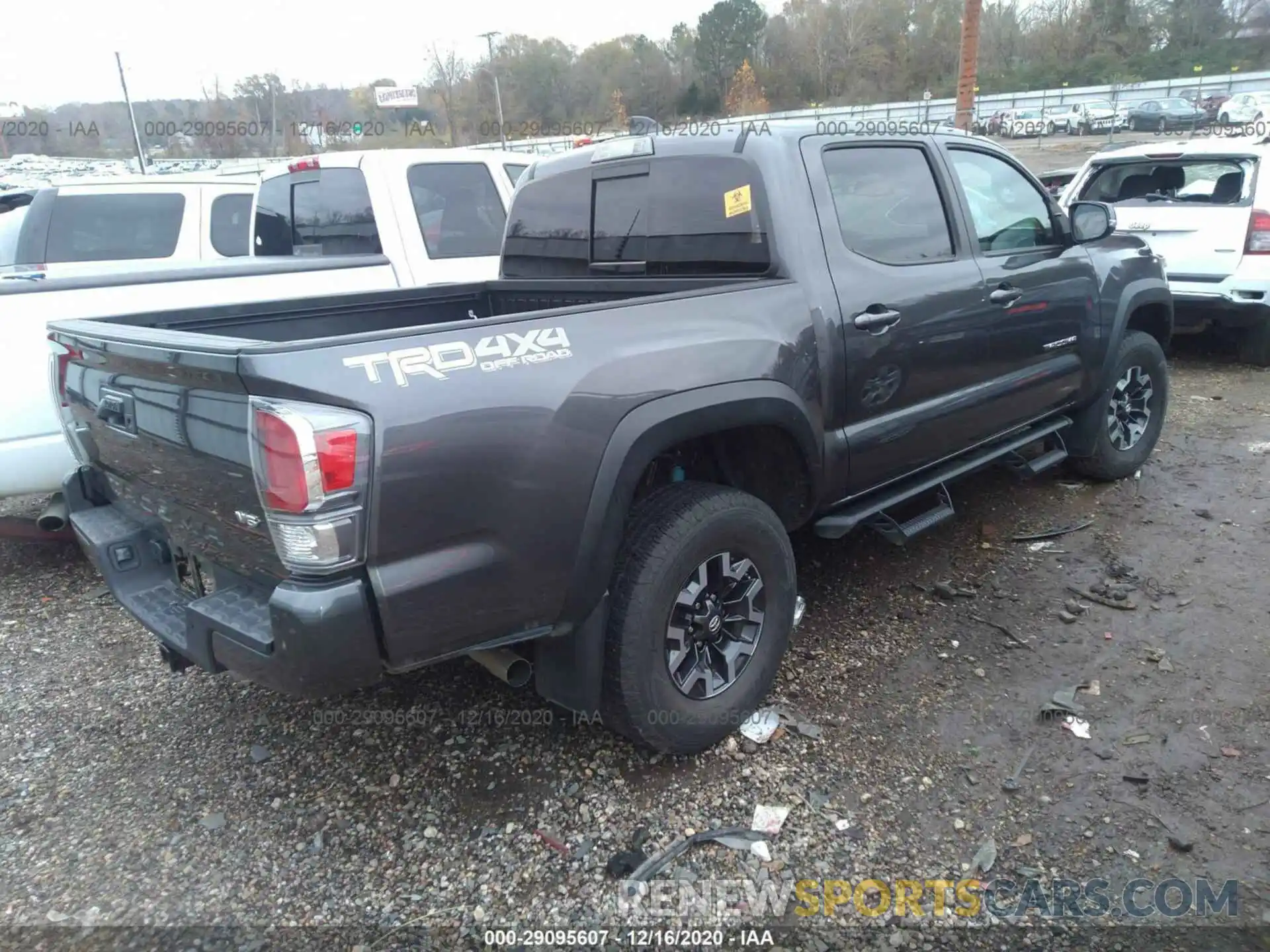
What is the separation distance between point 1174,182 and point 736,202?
6287 mm

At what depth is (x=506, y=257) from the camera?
159 inches

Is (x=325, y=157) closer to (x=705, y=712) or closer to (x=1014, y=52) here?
(x=705, y=712)

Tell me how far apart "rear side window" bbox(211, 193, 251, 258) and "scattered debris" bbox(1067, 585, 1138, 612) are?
6759 millimetres

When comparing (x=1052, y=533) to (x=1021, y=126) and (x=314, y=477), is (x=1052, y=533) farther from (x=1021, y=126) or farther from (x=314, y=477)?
(x=1021, y=126)

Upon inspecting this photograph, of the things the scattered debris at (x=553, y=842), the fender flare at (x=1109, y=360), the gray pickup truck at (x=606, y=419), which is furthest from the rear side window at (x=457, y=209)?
the scattered debris at (x=553, y=842)

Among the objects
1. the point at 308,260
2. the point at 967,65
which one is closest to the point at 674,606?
the point at 308,260

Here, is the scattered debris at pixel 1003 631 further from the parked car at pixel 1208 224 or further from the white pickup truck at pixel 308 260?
the parked car at pixel 1208 224

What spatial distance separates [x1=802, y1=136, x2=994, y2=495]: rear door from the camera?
3062mm

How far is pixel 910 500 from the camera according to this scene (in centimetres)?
366

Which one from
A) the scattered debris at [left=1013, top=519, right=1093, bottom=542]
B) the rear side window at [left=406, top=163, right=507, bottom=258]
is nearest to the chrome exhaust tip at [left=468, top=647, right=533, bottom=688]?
the scattered debris at [left=1013, top=519, right=1093, bottom=542]

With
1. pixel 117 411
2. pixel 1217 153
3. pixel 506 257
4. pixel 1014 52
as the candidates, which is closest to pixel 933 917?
pixel 117 411

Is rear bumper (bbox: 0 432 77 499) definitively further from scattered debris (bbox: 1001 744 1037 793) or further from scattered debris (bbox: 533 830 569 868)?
scattered debris (bbox: 1001 744 1037 793)

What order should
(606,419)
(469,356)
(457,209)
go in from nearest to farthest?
(469,356) → (606,419) → (457,209)

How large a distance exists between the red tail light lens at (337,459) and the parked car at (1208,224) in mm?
6384
